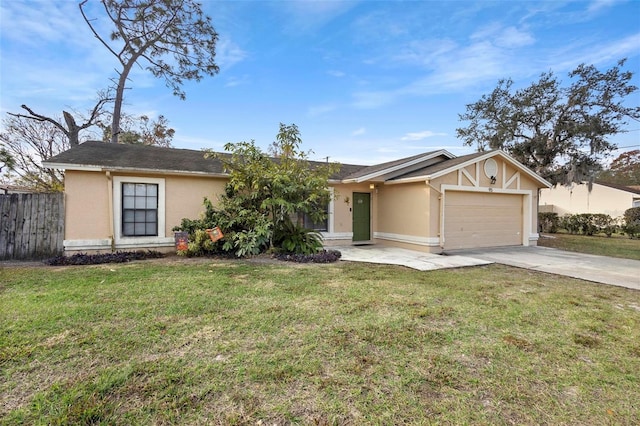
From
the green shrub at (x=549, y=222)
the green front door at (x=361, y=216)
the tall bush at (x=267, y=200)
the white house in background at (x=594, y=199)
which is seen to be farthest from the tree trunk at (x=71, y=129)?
the white house in background at (x=594, y=199)

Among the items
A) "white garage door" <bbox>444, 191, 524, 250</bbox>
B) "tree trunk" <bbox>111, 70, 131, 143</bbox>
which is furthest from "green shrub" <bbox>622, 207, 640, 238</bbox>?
"tree trunk" <bbox>111, 70, 131, 143</bbox>

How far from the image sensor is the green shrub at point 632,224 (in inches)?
582

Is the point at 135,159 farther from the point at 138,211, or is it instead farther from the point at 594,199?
the point at 594,199

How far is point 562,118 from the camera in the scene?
1484cm

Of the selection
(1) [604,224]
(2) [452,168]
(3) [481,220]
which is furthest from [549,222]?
(2) [452,168]

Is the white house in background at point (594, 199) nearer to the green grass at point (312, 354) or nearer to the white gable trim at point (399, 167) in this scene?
the white gable trim at point (399, 167)

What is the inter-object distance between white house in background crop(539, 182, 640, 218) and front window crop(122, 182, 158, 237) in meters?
26.2

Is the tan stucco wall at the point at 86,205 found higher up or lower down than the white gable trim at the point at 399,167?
lower down

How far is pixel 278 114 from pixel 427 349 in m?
13.2

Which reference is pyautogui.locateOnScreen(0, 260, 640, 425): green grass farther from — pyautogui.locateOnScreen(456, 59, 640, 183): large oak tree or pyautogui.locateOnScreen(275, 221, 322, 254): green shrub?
pyautogui.locateOnScreen(456, 59, 640, 183): large oak tree

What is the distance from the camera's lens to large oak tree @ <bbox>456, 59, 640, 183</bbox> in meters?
14.2

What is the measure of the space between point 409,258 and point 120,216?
8034 mm

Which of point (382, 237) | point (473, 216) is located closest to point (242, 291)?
point (382, 237)

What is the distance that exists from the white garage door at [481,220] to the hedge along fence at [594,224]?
836 centimetres
